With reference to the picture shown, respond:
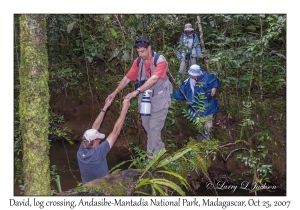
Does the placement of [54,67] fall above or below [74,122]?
above

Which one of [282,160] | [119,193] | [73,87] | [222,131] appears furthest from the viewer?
[73,87]

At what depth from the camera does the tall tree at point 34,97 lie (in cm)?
315

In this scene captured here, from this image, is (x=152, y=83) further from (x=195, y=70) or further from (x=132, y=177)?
(x=195, y=70)

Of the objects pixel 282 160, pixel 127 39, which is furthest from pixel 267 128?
pixel 127 39

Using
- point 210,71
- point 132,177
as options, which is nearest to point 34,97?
point 132,177

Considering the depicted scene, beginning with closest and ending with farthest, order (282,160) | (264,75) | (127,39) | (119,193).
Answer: (119,193) < (127,39) < (282,160) < (264,75)

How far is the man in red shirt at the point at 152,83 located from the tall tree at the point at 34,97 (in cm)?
151

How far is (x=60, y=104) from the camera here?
9391 mm

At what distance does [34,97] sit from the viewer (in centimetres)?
320

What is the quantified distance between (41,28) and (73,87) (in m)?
5.90

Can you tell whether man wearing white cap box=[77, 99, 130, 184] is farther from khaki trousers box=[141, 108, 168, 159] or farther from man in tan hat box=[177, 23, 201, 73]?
man in tan hat box=[177, 23, 201, 73]

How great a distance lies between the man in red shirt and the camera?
4.52m
